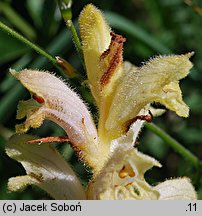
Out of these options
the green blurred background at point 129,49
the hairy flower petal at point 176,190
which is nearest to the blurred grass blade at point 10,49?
the green blurred background at point 129,49

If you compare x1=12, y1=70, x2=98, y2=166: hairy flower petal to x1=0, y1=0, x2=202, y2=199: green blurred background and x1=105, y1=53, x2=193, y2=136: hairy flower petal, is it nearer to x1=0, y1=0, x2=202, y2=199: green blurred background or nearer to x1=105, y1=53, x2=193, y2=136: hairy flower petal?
x1=105, y1=53, x2=193, y2=136: hairy flower petal

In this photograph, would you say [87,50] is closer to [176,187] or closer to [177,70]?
[177,70]

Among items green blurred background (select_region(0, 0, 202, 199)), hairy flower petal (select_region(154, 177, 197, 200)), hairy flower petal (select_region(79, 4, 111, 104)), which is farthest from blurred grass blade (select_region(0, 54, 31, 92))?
hairy flower petal (select_region(154, 177, 197, 200))

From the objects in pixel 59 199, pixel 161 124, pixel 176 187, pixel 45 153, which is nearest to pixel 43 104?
pixel 45 153

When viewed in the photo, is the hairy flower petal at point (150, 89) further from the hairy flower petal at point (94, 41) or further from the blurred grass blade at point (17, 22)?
the blurred grass blade at point (17, 22)

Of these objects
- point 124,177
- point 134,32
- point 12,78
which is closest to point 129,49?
point 134,32
